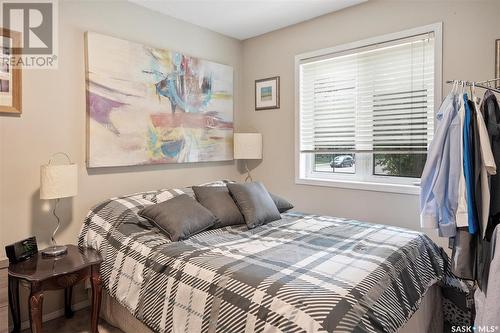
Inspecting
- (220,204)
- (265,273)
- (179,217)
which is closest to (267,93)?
(220,204)

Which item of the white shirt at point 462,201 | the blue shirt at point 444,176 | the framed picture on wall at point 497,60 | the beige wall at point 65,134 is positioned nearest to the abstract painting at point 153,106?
the beige wall at point 65,134

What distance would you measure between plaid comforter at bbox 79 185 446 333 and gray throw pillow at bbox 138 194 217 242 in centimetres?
6

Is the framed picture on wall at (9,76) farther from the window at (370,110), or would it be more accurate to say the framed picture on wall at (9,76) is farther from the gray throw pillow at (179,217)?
the window at (370,110)

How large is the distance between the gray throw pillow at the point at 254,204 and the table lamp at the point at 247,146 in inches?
32.4

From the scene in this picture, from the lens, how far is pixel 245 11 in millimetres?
2996

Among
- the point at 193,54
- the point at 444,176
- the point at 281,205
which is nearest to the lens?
the point at 444,176

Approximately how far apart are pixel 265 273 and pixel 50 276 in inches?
48.8

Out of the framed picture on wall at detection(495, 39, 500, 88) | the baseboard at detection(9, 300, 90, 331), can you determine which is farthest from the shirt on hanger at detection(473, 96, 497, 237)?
the baseboard at detection(9, 300, 90, 331)

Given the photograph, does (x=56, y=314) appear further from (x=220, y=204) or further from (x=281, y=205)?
(x=281, y=205)

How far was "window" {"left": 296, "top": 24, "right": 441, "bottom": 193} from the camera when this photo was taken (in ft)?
8.55

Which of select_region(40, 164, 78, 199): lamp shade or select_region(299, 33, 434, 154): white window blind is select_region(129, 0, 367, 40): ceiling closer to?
select_region(299, 33, 434, 154): white window blind

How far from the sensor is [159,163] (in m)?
2.98

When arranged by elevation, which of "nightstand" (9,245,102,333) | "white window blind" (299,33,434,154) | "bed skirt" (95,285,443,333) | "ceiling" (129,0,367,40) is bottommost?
"bed skirt" (95,285,443,333)

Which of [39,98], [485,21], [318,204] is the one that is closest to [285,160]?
[318,204]
